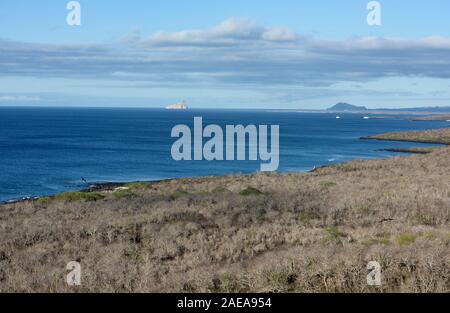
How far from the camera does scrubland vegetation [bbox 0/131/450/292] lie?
40.3 ft

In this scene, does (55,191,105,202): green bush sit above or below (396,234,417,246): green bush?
below

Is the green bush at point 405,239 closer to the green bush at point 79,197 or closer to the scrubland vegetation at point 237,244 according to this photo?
the scrubland vegetation at point 237,244

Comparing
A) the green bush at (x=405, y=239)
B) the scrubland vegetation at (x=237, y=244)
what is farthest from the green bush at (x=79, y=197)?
the green bush at (x=405, y=239)

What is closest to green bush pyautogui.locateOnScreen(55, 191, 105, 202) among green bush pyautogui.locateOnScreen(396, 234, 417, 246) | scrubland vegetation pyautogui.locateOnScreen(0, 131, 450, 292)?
scrubland vegetation pyautogui.locateOnScreen(0, 131, 450, 292)

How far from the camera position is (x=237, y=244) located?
54.3ft

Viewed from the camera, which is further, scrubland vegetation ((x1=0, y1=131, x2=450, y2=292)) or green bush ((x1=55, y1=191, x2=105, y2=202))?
green bush ((x1=55, y1=191, x2=105, y2=202))

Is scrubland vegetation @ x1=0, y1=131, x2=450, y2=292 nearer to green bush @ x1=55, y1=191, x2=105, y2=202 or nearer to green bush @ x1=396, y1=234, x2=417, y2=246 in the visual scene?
green bush @ x1=396, y1=234, x2=417, y2=246

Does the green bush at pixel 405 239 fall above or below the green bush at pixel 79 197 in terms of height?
above

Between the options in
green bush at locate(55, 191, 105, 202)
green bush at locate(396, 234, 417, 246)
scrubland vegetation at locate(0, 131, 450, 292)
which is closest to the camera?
scrubland vegetation at locate(0, 131, 450, 292)

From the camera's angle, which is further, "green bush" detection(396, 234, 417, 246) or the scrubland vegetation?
"green bush" detection(396, 234, 417, 246)

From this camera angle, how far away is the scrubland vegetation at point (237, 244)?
12.3m

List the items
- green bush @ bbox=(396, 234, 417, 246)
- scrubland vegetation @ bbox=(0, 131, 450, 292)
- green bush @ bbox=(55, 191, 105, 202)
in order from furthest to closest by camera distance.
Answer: green bush @ bbox=(55, 191, 105, 202) → green bush @ bbox=(396, 234, 417, 246) → scrubland vegetation @ bbox=(0, 131, 450, 292)
